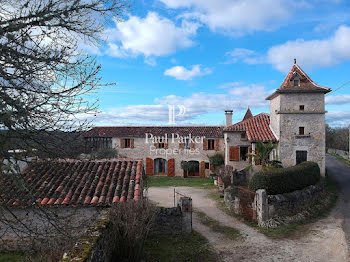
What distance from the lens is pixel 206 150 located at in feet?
89.1

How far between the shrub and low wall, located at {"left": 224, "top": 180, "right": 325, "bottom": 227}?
1136cm

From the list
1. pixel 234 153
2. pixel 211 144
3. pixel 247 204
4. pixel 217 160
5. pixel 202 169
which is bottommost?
pixel 247 204

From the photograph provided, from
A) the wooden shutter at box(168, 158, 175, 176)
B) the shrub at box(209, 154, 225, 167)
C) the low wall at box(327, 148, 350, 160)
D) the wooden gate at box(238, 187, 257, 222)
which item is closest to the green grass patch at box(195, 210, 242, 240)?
the wooden gate at box(238, 187, 257, 222)

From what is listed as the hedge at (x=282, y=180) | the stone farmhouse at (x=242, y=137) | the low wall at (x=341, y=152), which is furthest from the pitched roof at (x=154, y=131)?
the low wall at (x=341, y=152)

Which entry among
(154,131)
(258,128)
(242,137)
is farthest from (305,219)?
(154,131)

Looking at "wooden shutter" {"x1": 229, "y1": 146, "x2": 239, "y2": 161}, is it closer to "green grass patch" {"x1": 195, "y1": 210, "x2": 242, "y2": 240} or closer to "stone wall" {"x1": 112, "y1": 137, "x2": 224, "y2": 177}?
"stone wall" {"x1": 112, "y1": 137, "x2": 224, "y2": 177}

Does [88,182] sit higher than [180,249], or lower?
higher

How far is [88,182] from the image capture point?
995 centimetres

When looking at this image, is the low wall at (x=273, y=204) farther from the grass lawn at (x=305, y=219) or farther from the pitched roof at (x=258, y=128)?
the pitched roof at (x=258, y=128)

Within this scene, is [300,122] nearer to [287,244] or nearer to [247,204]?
[247,204]

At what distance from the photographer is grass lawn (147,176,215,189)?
75.2 ft

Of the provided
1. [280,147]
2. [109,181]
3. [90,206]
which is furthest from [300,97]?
[90,206]

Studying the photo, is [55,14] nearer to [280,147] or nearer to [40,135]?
[40,135]

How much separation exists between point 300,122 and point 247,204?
753 centimetres
